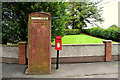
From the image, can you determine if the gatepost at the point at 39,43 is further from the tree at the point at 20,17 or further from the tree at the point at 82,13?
the tree at the point at 82,13

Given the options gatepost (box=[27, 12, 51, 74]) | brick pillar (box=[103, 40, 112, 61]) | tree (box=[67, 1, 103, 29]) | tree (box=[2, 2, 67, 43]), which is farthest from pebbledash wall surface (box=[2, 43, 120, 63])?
tree (box=[67, 1, 103, 29])

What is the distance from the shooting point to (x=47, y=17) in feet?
15.5

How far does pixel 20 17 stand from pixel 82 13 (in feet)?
59.0

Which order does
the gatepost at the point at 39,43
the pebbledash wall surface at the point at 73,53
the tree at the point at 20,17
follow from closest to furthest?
the gatepost at the point at 39,43, the pebbledash wall surface at the point at 73,53, the tree at the point at 20,17

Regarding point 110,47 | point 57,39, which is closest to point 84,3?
point 110,47

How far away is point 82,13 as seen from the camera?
2244cm

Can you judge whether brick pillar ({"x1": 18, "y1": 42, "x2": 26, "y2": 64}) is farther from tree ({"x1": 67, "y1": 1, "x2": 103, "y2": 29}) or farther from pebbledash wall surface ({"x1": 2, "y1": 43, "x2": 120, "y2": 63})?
tree ({"x1": 67, "y1": 1, "x2": 103, "y2": 29})

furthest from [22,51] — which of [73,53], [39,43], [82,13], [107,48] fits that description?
[82,13]

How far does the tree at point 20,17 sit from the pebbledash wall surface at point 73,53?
0.92m

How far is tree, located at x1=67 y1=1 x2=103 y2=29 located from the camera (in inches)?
894

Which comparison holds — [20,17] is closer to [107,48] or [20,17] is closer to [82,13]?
[107,48]

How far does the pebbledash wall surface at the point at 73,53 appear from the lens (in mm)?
6195

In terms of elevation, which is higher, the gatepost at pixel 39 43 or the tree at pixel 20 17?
the tree at pixel 20 17

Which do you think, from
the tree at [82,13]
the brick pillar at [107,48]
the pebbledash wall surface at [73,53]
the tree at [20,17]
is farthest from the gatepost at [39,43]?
the tree at [82,13]
